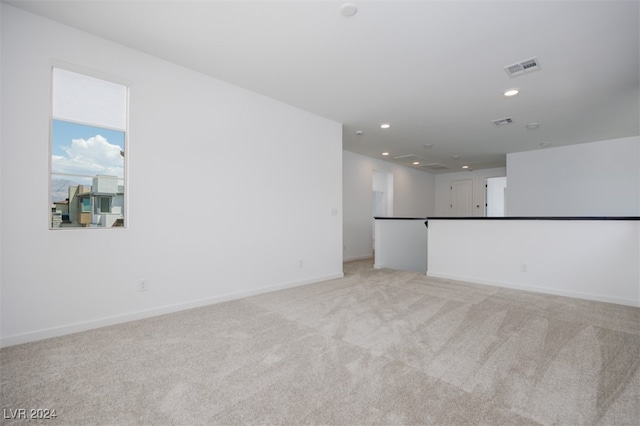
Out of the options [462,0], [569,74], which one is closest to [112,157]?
[462,0]

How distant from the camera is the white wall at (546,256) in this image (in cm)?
353

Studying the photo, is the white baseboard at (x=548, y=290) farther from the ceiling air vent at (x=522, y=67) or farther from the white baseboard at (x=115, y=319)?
the white baseboard at (x=115, y=319)

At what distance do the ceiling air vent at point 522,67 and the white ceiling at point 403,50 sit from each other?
7 cm

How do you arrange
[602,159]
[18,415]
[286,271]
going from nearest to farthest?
1. [18,415]
2. [286,271]
3. [602,159]

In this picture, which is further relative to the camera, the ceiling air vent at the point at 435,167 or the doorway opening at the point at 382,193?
the ceiling air vent at the point at 435,167

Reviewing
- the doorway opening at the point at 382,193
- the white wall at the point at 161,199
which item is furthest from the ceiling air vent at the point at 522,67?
the doorway opening at the point at 382,193

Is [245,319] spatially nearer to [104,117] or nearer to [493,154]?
[104,117]

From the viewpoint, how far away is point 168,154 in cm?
308

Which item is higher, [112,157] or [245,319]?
[112,157]

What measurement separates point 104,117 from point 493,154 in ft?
26.4

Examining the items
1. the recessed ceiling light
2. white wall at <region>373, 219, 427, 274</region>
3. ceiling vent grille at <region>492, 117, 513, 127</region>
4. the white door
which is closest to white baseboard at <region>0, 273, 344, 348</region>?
white wall at <region>373, 219, 427, 274</region>

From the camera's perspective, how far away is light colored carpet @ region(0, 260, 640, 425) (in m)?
1.51

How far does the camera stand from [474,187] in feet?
31.0

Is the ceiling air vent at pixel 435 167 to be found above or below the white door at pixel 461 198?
above
